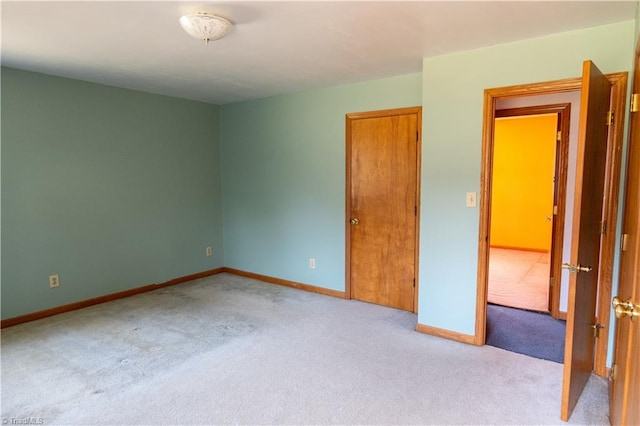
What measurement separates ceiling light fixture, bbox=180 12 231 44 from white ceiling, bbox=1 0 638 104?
1.5 inches

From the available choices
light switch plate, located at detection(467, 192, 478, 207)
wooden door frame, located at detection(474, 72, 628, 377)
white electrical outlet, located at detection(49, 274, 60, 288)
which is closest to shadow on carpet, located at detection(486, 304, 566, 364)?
wooden door frame, located at detection(474, 72, 628, 377)

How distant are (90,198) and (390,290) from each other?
3305 mm

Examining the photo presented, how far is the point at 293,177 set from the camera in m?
4.49

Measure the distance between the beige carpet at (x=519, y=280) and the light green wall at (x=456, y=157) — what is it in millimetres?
1380

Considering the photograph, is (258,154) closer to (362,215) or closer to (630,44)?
(362,215)

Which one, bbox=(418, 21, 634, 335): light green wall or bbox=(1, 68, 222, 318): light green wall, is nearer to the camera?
bbox=(418, 21, 634, 335): light green wall

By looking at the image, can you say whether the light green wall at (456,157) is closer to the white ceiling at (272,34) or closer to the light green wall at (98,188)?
the white ceiling at (272,34)

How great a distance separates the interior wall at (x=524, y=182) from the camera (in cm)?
669

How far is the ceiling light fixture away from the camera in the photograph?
2.14 m

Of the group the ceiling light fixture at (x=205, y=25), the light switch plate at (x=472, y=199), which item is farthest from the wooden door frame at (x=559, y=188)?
the ceiling light fixture at (x=205, y=25)

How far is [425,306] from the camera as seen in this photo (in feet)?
10.7

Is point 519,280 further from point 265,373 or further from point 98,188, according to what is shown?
point 98,188

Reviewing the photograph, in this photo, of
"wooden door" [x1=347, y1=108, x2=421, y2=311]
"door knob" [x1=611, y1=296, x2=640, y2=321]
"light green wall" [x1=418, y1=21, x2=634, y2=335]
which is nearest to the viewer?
"door knob" [x1=611, y1=296, x2=640, y2=321]

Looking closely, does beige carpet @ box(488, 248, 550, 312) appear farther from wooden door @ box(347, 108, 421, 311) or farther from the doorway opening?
wooden door @ box(347, 108, 421, 311)
